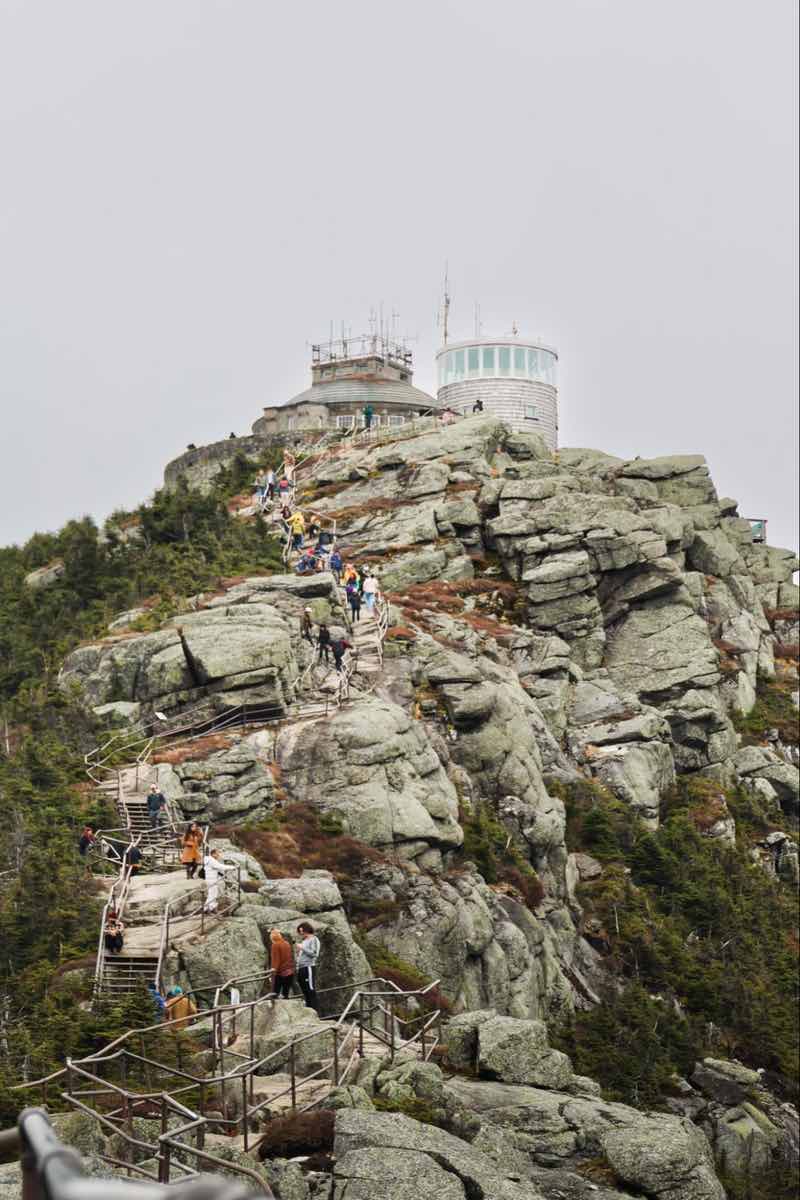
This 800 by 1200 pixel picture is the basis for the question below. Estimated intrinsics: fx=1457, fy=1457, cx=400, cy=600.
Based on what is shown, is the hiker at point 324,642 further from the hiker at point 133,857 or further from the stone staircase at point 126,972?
the stone staircase at point 126,972

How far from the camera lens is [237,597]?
45.0 metres

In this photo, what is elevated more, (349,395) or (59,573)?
(349,395)

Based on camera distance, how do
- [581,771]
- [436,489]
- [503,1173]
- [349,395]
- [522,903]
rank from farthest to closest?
[349,395] → [436,489] → [581,771] → [522,903] → [503,1173]

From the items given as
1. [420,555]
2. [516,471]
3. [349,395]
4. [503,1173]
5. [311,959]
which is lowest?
[503,1173]

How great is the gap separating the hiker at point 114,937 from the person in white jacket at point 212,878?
5.15 feet

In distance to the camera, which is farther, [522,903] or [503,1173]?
[522,903]

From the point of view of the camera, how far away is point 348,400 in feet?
245

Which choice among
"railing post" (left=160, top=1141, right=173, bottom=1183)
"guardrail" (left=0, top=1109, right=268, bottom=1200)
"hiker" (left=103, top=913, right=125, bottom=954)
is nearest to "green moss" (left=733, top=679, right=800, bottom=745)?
"hiker" (left=103, top=913, right=125, bottom=954)

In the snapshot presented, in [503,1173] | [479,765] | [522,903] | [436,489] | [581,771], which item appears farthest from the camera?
[436,489]

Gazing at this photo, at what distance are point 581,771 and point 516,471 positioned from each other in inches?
686

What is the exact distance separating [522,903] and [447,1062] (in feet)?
43.5

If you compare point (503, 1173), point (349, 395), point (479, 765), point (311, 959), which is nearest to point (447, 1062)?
point (311, 959)

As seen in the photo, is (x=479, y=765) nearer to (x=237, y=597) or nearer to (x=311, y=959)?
(x=237, y=597)

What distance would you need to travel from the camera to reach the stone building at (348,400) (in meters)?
73.6
